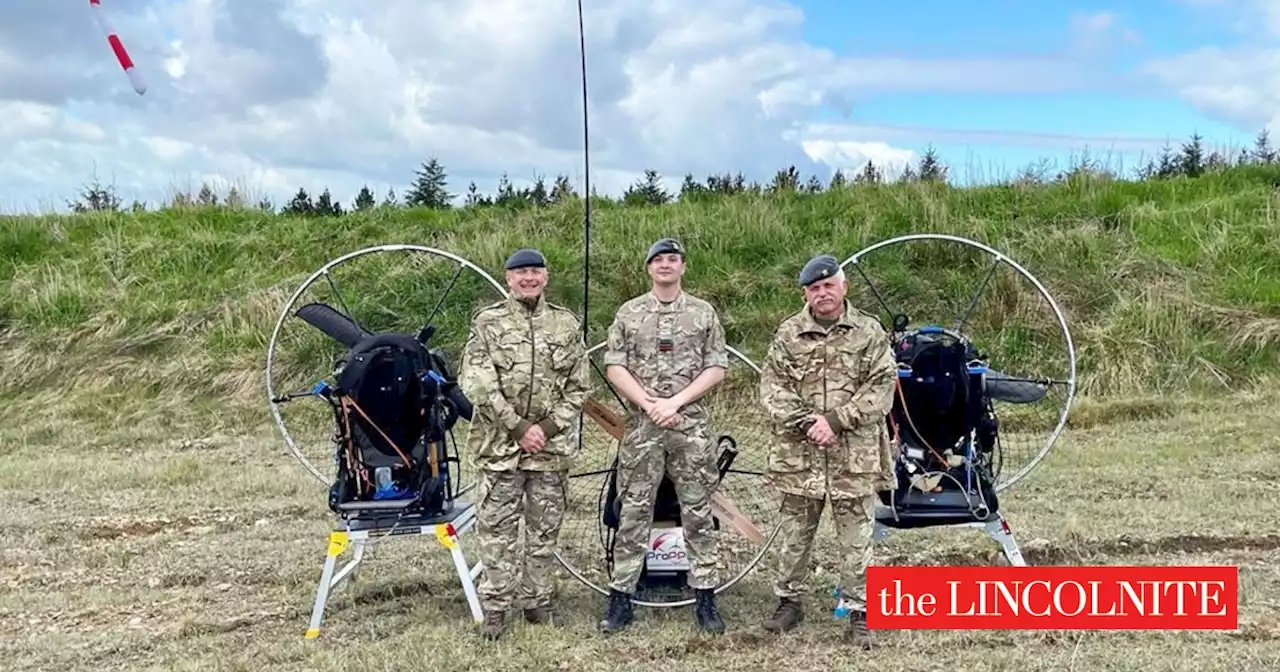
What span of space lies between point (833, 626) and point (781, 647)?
0.37 metres

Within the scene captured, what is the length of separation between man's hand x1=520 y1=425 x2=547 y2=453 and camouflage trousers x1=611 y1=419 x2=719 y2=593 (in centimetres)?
40

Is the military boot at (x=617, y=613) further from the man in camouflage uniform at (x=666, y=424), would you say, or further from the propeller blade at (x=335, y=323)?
the propeller blade at (x=335, y=323)

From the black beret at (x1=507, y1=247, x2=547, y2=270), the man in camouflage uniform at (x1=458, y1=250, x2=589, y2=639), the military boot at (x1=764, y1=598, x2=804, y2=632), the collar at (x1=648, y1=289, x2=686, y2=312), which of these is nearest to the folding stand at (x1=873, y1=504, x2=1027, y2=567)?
the military boot at (x1=764, y1=598, x2=804, y2=632)

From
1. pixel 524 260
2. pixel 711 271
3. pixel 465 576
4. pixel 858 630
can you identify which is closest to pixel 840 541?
pixel 858 630

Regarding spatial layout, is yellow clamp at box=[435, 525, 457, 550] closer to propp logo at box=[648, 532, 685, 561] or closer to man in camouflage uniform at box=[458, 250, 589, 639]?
man in camouflage uniform at box=[458, 250, 589, 639]

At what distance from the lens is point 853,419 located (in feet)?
16.1

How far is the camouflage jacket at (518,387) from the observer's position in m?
5.14

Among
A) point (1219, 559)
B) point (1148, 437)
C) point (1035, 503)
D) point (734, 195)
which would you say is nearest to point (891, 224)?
point (734, 195)

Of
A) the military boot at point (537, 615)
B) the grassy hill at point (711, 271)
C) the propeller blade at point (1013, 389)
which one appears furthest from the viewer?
the grassy hill at point (711, 271)

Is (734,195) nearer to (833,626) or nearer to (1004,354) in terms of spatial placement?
(1004,354)

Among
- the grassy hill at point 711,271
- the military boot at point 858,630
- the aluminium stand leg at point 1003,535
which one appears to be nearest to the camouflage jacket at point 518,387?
the military boot at point 858,630

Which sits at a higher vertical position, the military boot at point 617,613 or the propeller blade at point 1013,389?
the propeller blade at point 1013,389

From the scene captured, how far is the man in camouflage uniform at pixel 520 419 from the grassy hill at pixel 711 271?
701 cm

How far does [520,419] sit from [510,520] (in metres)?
0.49
